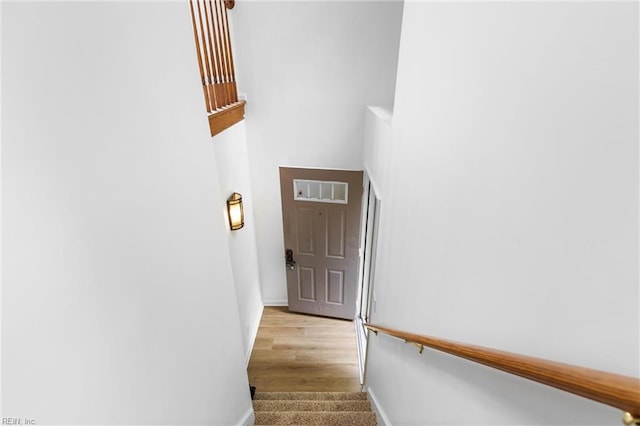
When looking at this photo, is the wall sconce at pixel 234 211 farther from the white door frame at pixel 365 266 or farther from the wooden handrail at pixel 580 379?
the wooden handrail at pixel 580 379

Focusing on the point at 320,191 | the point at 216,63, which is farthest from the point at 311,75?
the point at 320,191

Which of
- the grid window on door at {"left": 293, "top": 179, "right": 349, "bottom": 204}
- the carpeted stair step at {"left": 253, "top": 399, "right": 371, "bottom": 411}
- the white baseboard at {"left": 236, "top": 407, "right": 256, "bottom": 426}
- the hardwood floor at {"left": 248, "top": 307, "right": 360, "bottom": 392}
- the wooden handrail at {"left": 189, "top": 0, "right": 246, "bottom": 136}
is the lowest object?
the hardwood floor at {"left": 248, "top": 307, "right": 360, "bottom": 392}

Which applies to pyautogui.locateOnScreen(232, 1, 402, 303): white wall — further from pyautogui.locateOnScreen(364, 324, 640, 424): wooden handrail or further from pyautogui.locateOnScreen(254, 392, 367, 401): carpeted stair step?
pyautogui.locateOnScreen(364, 324, 640, 424): wooden handrail

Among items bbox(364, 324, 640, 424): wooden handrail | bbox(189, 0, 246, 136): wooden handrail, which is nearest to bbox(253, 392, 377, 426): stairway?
bbox(364, 324, 640, 424): wooden handrail

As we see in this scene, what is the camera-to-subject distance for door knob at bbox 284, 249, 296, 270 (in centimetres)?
423

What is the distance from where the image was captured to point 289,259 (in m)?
4.27

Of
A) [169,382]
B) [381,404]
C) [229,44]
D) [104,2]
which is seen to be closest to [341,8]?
[229,44]

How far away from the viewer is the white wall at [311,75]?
3.04 metres

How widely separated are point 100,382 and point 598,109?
141 cm

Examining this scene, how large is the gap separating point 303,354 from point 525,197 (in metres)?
3.65

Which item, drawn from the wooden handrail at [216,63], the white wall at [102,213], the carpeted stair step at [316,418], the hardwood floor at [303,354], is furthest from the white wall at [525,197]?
the hardwood floor at [303,354]

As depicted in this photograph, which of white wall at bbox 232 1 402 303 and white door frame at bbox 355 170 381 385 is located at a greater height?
white wall at bbox 232 1 402 303

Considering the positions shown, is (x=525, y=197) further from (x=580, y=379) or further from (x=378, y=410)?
(x=378, y=410)

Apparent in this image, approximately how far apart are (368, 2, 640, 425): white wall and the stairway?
979 mm
